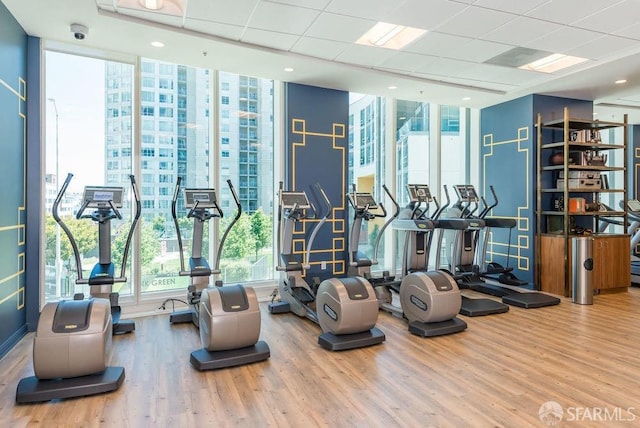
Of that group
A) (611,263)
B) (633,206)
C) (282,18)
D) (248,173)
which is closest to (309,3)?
(282,18)

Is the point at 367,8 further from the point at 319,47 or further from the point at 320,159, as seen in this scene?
the point at 320,159

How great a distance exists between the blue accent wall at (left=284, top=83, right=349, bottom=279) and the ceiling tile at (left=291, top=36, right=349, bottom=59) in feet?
3.77

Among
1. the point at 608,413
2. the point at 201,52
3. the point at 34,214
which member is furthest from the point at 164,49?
the point at 608,413

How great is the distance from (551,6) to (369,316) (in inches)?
138

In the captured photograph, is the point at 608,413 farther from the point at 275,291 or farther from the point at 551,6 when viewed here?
the point at 275,291

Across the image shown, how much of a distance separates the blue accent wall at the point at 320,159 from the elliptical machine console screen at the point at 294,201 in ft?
2.76

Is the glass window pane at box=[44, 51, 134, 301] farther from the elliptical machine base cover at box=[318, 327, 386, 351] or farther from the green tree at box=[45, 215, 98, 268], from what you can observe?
the elliptical machine base cover at box=[318, 327, 386, 351]

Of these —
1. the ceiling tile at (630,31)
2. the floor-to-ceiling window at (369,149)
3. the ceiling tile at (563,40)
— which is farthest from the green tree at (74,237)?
the ceiling tile at (630,31)

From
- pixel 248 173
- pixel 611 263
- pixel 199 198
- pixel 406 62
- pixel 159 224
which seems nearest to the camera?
pixel 199 198

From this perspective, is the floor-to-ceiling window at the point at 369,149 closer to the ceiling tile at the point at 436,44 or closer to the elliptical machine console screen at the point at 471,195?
the elliptical machine console screen at the point at 471,195

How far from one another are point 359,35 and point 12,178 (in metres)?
4.02

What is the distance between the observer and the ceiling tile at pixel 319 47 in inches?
190

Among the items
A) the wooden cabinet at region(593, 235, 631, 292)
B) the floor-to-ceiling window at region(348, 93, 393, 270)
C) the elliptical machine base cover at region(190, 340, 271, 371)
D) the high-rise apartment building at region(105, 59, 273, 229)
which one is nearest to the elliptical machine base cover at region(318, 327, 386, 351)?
the elliptical machine base cover at region(190, 340, 271, 371)

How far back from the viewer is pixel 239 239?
20.3ft
